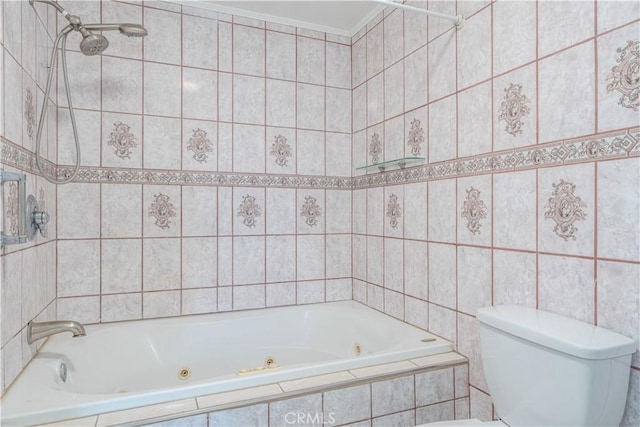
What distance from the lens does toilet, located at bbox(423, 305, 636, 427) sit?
98cm

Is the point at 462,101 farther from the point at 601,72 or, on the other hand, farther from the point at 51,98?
the point at 51,98

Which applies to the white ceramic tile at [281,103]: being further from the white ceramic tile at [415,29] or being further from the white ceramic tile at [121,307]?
the white ceramic tile at [121,307]

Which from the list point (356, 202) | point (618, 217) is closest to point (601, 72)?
point (618, 217)

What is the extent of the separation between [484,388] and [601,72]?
1.16 metres

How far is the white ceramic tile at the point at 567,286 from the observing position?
115 cm

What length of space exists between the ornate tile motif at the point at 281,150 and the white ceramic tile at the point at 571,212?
1.45 meters

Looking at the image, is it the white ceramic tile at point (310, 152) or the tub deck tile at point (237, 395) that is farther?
the white ceramic tile at point (310, 152)

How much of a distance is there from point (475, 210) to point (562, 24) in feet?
2.25

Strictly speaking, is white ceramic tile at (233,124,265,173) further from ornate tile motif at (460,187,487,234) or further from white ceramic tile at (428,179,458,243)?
ornate tile motif at (460,187,487,234)

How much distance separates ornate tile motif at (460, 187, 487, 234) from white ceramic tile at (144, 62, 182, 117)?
157 cm

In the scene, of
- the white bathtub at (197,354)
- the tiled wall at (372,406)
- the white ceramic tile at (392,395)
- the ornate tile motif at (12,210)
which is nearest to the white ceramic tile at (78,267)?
the white bathtub at (197,354)

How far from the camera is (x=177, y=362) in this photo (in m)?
2.00

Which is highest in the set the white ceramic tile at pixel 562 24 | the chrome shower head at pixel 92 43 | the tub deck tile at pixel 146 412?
the chrome shower head at pixel 92 43

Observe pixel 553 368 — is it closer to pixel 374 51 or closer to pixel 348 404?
pixel 348 404
